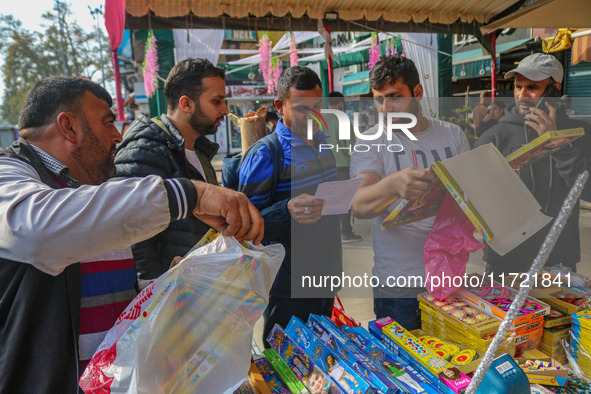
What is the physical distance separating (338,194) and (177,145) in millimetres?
742

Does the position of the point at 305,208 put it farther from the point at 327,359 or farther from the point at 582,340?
the point at 582,340

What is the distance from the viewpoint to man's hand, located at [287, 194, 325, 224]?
1461 mm

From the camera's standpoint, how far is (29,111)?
0.95m

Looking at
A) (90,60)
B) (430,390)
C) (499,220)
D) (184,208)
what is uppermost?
(90,60)

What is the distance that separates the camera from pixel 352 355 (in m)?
1.00

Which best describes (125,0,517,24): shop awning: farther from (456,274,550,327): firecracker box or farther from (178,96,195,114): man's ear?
(456,274,550,327): firecracker box

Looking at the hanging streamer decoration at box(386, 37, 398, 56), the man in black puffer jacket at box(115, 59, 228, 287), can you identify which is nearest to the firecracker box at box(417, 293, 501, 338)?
the man in black puffer jacket at box(115, 59, 228, 287)

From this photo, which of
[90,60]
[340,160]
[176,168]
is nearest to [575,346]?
[340,160]

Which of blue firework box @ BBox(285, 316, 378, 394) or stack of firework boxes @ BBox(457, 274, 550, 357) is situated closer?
blue firework box @ BBox(285, 316, 378, 394)

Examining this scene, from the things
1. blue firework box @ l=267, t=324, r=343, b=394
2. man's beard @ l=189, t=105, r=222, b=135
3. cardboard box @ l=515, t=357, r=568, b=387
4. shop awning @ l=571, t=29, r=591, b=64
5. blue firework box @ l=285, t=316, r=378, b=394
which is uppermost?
shop awning @ l=571, t=29, r=591, b=64

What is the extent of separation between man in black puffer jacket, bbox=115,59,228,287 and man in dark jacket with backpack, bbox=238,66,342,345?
0.28 m

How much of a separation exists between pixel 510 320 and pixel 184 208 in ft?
2.21

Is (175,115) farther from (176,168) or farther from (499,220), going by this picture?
(499,220)

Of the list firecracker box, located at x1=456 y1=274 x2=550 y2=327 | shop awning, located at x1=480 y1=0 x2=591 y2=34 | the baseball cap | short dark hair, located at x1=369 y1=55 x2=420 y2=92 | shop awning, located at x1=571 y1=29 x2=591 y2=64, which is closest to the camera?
firecracker box, located at x1=456 y1=274 x2=550 y2=327
